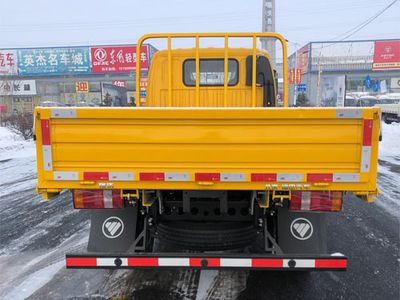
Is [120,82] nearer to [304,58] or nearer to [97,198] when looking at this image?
[304,58]

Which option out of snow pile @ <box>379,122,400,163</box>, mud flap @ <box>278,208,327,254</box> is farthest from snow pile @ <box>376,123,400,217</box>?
mud flap @ <box>278,208,327,254</box>

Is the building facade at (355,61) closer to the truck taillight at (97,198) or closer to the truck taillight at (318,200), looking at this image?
the truck taillight at (318,200)

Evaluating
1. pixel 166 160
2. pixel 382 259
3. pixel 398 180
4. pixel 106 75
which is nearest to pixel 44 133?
pixel 166 160

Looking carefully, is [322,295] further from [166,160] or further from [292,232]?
[166,160]

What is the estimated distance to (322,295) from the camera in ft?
10.9

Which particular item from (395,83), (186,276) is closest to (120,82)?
(395,83)

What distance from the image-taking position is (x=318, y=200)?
108 inches

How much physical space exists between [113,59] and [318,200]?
41565 millimetres

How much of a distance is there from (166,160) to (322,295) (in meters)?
1.99

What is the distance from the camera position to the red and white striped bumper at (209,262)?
9.04 ft

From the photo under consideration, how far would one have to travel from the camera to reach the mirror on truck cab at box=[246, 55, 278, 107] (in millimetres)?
4645

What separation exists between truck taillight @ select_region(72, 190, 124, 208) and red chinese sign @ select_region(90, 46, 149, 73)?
128 feet

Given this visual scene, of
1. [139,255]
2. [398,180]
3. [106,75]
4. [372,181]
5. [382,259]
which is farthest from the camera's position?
[106,75]

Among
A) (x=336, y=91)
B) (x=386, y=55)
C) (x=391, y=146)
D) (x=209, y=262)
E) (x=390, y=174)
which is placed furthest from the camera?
(x=386, y=55)
